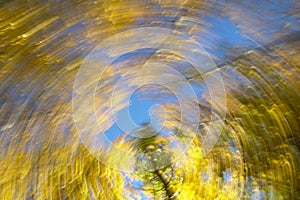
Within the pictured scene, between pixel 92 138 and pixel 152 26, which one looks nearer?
pixel 152 26

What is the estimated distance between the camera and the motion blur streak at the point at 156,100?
29.6 inches

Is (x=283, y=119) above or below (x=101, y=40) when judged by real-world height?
below

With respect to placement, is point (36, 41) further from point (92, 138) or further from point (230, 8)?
point (230, 8)

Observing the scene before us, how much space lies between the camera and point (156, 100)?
3.61ft

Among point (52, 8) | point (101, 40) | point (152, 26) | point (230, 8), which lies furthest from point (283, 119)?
point (52, 8)

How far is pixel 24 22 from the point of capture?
0.69m

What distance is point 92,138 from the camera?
1.01 metres

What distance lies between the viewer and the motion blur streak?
75 centimetres

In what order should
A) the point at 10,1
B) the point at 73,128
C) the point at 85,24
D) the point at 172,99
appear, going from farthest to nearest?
1. the point at 172,99
2. the point at 73,128
3. the point at 85,24
4. the point at 10,1

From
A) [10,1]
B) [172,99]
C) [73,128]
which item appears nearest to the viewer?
[10,1]

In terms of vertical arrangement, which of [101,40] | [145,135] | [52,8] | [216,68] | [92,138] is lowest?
[145,135]

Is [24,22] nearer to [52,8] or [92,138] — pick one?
[52,8]

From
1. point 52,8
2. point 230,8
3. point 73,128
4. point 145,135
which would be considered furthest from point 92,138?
point 230,8

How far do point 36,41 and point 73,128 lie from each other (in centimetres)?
32
